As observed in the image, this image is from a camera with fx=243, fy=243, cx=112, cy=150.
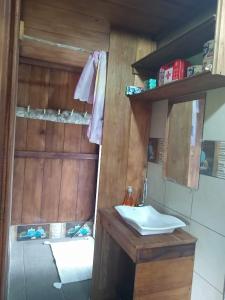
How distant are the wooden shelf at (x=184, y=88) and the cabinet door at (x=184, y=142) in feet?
0.23

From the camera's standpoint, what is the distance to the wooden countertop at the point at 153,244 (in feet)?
4.44

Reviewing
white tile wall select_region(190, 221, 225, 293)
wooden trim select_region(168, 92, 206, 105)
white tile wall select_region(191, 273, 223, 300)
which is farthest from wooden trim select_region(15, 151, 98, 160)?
white tile wall select_region(191, 273, 223, 300)

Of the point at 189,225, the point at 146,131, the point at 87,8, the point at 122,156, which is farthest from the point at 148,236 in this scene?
the point at 87,8

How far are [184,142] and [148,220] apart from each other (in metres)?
0.61

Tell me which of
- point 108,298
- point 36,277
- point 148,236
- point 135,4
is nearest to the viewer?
point 148,236

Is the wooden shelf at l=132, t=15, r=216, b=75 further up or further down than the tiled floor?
further up

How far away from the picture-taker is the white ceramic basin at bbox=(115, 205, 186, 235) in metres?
1.45

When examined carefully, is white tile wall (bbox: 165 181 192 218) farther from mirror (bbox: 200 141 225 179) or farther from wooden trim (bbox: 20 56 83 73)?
wooden trim (bbox: 20 56 83 73)

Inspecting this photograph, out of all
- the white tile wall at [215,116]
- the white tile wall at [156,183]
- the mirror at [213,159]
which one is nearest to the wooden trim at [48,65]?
the white tile wall at [156,183]

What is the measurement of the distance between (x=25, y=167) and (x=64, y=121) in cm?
73

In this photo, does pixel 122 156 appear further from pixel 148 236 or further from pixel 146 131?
pixel 148 236

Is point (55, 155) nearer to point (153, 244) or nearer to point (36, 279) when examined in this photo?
point (36, 279)

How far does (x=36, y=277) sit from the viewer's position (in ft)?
7.54

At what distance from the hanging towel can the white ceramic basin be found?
610 mm
